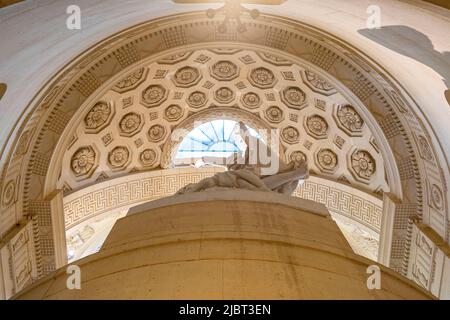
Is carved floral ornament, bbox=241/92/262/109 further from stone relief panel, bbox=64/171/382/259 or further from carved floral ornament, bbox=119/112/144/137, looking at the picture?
carved floral ornament, bbox=119/112/144/137

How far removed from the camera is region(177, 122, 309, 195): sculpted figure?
591cm

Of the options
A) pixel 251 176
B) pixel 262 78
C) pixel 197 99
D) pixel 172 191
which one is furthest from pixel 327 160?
pixel 251 176

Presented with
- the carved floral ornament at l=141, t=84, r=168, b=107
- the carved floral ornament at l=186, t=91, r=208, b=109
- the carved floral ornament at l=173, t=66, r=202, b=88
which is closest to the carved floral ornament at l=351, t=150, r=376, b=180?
the carved floral ornament at l=186, t=91, r=208, b=109

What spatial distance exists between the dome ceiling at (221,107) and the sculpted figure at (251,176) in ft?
18.5

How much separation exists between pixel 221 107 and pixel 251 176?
335 inches

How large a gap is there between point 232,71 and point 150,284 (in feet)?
35.4

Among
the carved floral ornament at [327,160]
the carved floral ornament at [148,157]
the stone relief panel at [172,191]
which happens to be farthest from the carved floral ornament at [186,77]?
the carved floral ornament at [327,160]

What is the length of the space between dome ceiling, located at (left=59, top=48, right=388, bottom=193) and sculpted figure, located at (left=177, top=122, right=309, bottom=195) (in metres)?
5.65

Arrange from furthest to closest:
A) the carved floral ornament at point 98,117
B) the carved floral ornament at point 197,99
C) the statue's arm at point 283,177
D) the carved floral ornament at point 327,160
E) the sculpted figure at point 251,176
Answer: the carved floral ornament at point 197,99
the carved floral ornament at point 327,160
the carved floral ornament at point 98,117
the statue's arm at point 283,177
the sculpted figure at point 251,176

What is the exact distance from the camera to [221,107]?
14.3 meters

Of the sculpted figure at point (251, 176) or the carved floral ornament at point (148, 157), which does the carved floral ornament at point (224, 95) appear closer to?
the carved floral ornament at point (148, 157)

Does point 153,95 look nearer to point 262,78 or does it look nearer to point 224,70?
→ point 224,70

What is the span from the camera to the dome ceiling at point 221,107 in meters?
12.3

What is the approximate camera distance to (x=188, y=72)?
1312 centimetres
